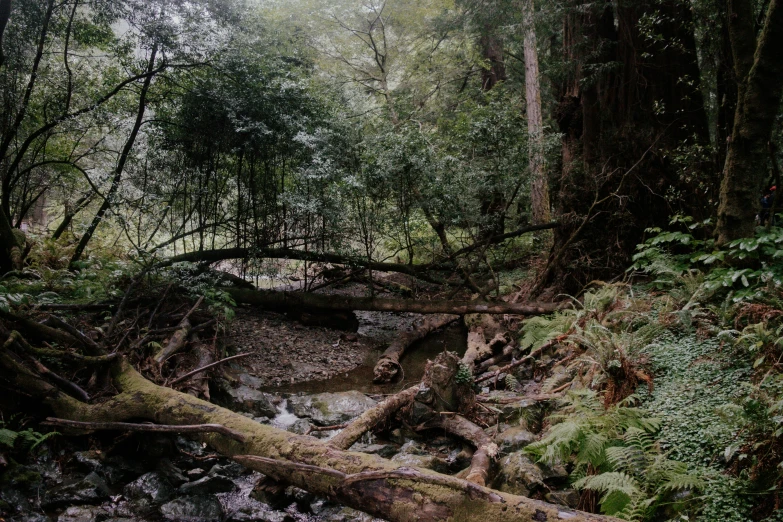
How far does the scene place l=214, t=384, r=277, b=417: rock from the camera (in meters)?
5.88

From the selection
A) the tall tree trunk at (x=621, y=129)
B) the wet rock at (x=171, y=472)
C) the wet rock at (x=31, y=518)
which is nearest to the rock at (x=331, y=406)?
the wet rock at (x=171, y=472)

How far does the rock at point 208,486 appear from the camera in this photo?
3992mm

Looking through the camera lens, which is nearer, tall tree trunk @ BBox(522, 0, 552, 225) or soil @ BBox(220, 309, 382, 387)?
soil @ BBox(220, 309, 382, 387)

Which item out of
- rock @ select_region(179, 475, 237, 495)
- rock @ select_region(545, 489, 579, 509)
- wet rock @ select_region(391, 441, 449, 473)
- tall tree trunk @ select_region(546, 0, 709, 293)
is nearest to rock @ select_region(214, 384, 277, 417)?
rock @ select_region(179, 475, 237, 495)

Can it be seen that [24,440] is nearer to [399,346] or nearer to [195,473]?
[195,473]

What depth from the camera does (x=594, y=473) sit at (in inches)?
134

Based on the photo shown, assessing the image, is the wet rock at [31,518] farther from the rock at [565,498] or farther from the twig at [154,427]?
the rock at [565,498]

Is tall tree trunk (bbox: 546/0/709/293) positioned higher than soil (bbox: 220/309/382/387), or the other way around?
tall tree trunk (bbox: 546/0/709/293)

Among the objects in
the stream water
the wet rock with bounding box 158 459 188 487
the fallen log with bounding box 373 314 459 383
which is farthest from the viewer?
the fallen log with bounding box 373 314 459 383

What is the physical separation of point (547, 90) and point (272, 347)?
9.04 m

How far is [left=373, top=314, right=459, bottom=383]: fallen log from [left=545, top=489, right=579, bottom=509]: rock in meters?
3.95

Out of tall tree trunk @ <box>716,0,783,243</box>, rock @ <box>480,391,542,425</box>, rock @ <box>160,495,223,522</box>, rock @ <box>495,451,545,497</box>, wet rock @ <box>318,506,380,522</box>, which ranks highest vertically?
tall tree trunk @ <box>716,0,783,243</box>

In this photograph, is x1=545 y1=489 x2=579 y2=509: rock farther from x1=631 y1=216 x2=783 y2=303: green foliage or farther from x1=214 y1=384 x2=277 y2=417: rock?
x1=214 y1=384 x2=277 y2=417: rock

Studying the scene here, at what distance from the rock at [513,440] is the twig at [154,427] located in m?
2.27
